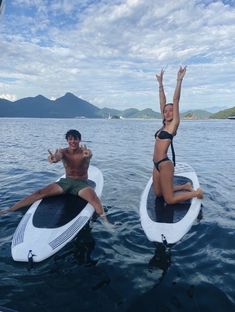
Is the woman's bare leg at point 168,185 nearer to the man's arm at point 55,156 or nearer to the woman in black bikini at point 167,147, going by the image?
the woman in black bikini at point 167,147

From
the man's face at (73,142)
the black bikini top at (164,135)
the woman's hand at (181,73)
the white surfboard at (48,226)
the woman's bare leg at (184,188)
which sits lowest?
the white surfboard at (48,226)

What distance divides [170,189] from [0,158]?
17369 mm

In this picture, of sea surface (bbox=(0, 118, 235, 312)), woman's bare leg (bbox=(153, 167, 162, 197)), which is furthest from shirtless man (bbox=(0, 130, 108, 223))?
woman's bare leg (bbox=(153, 167, 162, 197))

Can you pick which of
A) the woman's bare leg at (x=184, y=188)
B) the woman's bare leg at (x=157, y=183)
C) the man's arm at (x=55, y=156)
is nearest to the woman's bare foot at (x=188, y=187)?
the woman's bare leg at (x=184, y=188)

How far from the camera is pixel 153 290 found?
590 centimetres

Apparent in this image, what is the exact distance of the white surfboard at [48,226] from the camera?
6633 millimetres

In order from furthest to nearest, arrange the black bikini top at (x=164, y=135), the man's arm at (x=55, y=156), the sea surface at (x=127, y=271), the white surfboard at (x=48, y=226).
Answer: the man's arm at (x=55, y=156)
the black bikini top at (x=164, y=135)
the white surfboard at (x=48, y=226)
the sea surface at (x=127, y=271)

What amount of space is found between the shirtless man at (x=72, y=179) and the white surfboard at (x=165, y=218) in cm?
127

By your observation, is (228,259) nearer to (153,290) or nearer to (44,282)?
(153,290)

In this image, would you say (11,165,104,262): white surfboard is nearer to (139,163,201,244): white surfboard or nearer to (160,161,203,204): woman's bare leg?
(139,163,201,244): white surfboard

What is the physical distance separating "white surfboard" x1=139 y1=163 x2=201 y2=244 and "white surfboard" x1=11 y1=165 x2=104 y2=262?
1493mm

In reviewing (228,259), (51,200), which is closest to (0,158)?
(51,200)

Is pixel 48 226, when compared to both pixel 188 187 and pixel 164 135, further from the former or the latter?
pixel 188 187

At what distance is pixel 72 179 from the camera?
898 centimetres
